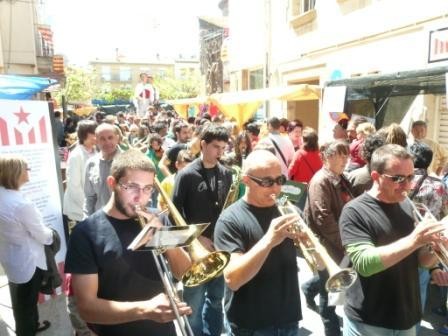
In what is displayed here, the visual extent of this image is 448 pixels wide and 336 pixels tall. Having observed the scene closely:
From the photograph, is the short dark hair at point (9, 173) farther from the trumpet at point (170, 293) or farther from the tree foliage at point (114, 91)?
the tree foliage at point (114, 91)

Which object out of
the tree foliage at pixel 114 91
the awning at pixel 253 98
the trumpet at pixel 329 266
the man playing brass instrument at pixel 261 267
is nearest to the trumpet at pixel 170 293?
the man playing brass instrument at pixel 261 267

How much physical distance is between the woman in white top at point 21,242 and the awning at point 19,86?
1.05 m

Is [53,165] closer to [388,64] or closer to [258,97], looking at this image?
[258,97]

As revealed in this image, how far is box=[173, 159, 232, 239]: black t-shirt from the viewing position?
142 inches

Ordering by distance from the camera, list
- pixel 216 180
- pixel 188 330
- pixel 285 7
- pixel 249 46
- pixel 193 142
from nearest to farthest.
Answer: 1. pixel 188 330
2. pixel 216 180
3. pixel 193 142
4. pixel 285 7
5. pixel 249 46

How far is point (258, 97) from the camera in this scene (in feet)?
32.1

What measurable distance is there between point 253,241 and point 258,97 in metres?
7.82

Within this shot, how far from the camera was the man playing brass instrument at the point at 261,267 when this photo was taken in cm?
229

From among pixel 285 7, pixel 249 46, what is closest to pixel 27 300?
pixel 285 7

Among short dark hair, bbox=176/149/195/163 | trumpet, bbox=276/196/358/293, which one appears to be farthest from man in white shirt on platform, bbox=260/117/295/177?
trumpet, bbox=276/196/358/293

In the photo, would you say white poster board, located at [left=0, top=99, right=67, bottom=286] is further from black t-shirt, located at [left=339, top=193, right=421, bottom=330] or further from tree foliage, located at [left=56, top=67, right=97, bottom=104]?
tree foliage, located at [left=56, top=67, right=97, bottom=104]

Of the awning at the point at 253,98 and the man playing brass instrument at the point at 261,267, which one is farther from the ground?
the awning at the point at 253,98

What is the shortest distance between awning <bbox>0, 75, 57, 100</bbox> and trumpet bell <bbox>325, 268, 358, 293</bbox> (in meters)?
3.55

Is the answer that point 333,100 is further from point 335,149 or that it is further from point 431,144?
point 335,149
